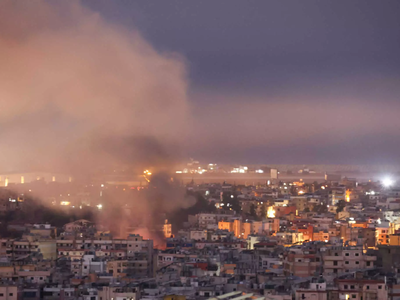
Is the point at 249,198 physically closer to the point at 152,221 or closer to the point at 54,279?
the point at 152,221

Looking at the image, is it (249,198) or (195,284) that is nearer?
(195,284)

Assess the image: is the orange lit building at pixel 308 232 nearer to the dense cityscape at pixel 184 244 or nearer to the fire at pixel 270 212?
the dense cityscape at pixel 184 244

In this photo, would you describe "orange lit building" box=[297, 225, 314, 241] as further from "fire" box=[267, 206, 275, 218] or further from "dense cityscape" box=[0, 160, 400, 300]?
"fire" box=[267, 206, 275, 218]

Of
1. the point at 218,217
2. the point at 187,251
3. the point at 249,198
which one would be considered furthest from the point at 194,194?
the point at 187,251

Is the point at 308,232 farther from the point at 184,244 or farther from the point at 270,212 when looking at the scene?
the point at 270,212

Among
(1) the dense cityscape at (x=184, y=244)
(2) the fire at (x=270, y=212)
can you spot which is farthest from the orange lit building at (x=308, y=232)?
(2) the fire at (x=270, y=212)

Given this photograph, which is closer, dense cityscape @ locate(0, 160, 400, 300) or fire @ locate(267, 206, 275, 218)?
dense cityscape @ locate(0, 160, 400, 300)

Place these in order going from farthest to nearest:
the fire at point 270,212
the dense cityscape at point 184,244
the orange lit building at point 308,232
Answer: the fire at point 270,212 < the orange lit building at point 308,232 < the dense cityscape at point 184,244

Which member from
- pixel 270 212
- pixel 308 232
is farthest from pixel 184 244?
pixel 270 212

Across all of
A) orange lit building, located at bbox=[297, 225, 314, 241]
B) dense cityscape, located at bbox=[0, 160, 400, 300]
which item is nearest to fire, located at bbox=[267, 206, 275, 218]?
dense cityscape, located at bbox=[0, 160, 400, 300]

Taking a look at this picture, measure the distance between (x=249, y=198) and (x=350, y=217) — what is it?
9.45 meters

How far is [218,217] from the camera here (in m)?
30.2

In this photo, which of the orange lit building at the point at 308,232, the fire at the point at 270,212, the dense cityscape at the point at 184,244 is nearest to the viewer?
the dense cityscape at the point at 184,244

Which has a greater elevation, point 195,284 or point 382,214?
point 382,214
